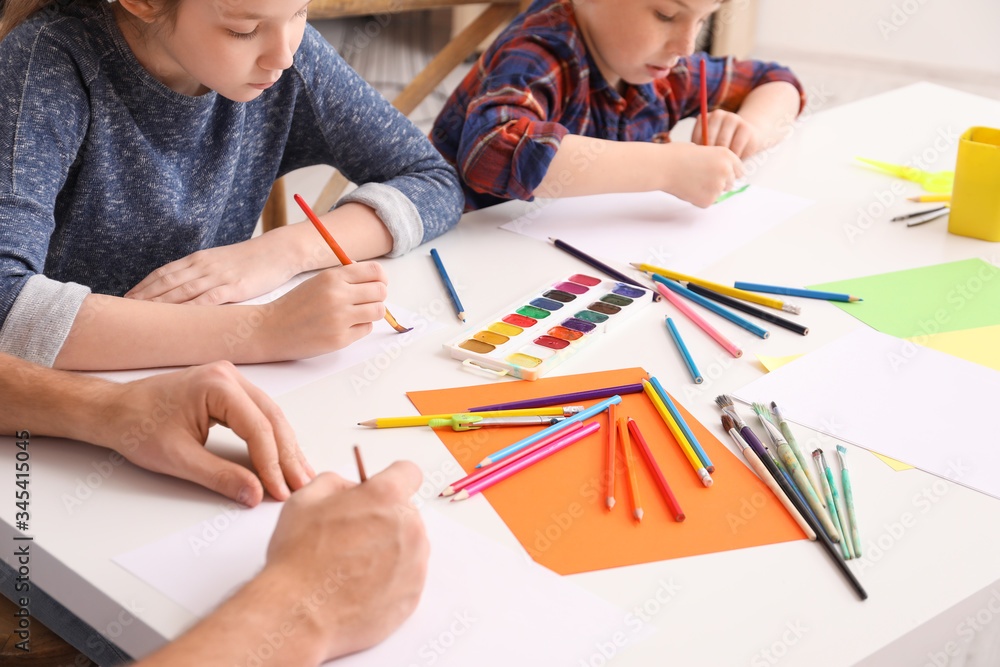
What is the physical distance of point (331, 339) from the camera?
824 millimetres

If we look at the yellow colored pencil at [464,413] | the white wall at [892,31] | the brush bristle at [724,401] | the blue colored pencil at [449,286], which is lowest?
the white wall at [892,31]

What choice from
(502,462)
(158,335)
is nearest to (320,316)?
(158,335)

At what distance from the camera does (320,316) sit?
82 centimetres

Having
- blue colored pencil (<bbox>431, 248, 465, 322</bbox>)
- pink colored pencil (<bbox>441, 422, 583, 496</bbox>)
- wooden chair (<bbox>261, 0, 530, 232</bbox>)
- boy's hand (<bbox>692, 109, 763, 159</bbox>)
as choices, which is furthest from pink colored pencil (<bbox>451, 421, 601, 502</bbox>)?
wooden chair (<bbox>261, 0, 530, 232</bbox>)

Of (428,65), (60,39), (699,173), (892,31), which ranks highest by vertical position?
(60,39)

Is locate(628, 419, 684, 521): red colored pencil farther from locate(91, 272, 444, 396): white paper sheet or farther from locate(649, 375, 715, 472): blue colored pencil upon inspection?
locate(91, 272, 444, 396): white paper sheet

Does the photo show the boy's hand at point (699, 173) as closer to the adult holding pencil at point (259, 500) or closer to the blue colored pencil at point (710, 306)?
the blue colored pencil at point (710, 306)

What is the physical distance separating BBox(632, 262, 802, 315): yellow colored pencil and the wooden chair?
112cm

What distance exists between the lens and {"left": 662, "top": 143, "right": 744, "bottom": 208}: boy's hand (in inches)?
46.6

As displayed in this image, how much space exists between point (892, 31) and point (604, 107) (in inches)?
123

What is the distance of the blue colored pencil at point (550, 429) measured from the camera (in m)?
0.69

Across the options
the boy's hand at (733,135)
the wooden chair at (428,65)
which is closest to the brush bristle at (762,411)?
the boy's hand at (733,135)

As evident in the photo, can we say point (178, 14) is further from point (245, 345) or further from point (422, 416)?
point (422, 416)

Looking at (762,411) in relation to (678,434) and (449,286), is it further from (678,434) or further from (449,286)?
(449,286)
